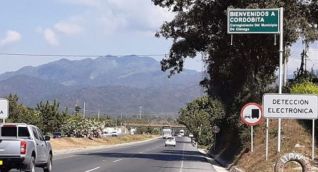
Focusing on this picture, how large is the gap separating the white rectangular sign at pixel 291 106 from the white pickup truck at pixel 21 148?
8191 millimetres

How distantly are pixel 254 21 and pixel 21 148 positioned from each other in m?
13.7

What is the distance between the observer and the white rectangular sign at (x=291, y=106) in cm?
1983

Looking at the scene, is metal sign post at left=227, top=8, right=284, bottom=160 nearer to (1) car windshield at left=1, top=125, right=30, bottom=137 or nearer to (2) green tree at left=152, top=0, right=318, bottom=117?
(2) green tree at left=152, top=0, right=318, bottom=117

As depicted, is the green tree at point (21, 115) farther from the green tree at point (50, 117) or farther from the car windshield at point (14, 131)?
the car windshield at point (14, 131)

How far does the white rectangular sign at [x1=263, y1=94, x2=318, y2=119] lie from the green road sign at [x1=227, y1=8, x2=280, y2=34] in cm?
960

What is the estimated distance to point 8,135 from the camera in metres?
23.2

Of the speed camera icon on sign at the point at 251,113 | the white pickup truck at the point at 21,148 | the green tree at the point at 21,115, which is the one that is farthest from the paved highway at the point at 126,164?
the green tree at the point at 21,115

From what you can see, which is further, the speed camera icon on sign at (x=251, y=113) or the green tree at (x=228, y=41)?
the green tree at (x=228, y=41)

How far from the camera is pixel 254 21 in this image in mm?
30203

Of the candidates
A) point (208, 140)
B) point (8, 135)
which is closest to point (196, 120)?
point (208, 140)

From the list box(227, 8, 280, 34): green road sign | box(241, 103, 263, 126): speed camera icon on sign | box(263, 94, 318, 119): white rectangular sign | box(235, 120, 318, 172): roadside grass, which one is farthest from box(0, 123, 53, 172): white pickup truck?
box(227, 8, 280, 34): green road sign

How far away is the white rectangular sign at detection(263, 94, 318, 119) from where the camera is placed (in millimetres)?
19828

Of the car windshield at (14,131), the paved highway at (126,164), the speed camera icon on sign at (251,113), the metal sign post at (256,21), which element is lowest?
the paved highway at (126,164)

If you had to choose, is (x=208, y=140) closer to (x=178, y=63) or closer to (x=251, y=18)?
(x=178, y=63)
